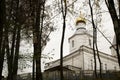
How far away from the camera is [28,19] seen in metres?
12.5

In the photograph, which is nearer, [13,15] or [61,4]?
[13,15]

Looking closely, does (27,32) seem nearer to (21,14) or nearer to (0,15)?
(21,14)

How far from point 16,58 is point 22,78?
12.2 m

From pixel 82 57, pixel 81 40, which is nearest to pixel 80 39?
pixel 81 40

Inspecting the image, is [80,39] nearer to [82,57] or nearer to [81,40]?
[81,40]

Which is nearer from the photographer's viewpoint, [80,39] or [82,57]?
[82,57]

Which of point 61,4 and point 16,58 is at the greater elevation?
point 61,4

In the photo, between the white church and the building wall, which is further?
the building wall

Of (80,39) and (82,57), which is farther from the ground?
(80,39)

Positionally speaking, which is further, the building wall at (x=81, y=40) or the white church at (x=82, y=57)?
the building wall at (x=81, y=40)

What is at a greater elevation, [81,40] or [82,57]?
[81,40]

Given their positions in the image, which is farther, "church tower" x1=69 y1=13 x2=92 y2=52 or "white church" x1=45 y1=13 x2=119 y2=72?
"church tower" x1=69 y1=13 x2=92 y2=52

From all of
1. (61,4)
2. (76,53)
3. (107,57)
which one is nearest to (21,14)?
(61,4)

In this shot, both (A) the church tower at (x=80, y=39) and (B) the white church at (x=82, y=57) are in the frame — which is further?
(A) the church tower at (x=80, y=39)
